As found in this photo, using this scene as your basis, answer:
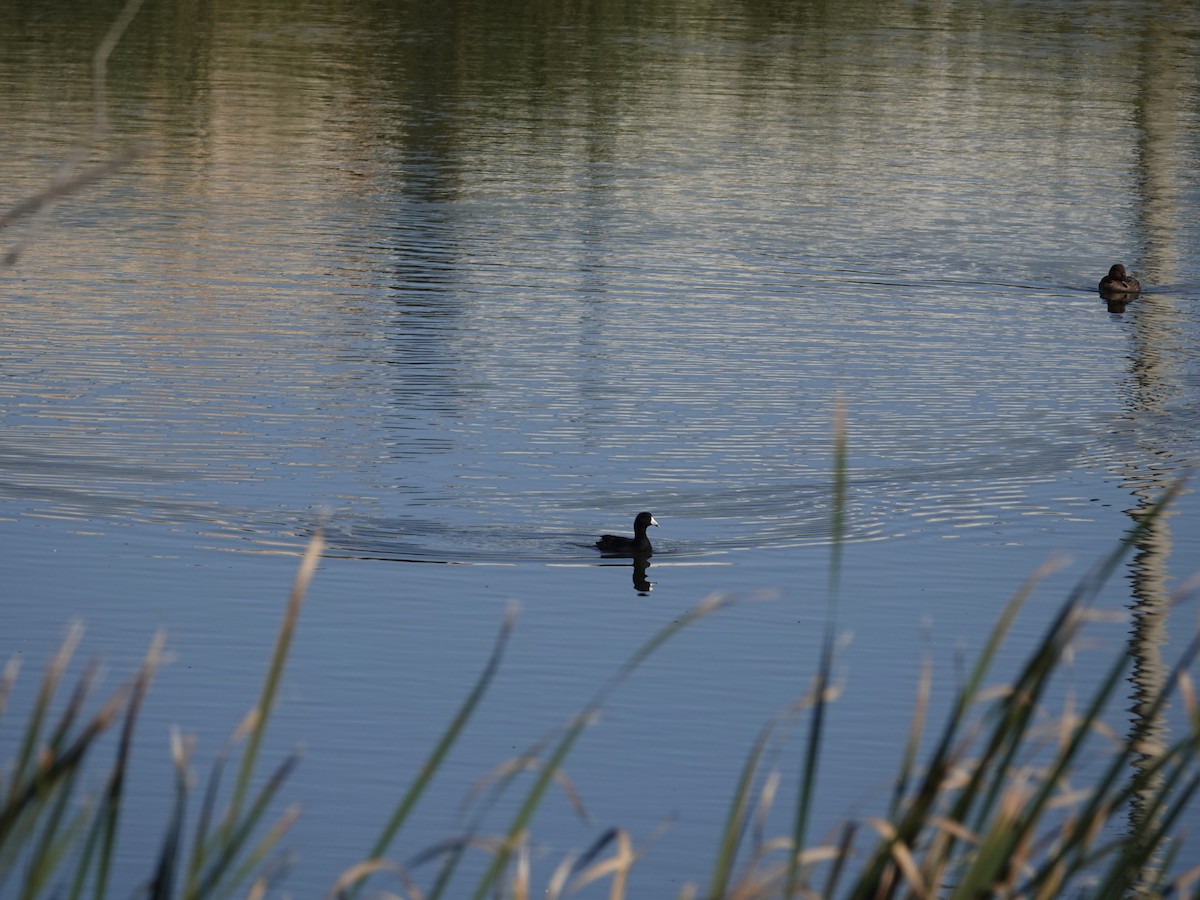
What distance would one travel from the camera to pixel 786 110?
39.8 metres

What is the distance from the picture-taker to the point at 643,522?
13.7 meters

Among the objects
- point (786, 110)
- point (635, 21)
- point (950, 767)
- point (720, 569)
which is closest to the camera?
point (950, 767)

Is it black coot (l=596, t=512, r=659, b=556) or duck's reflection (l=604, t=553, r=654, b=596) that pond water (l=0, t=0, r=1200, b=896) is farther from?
black coot (l=596, t=512, r=659, b=556)

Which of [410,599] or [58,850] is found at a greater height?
[58,850]

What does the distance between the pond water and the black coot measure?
1.18ft

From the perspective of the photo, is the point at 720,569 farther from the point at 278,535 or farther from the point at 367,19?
the point at 367,19

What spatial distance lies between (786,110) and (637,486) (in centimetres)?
2543

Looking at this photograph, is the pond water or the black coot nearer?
the pond water

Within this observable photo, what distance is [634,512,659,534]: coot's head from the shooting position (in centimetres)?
1362

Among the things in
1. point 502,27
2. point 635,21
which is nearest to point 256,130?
point 502,27

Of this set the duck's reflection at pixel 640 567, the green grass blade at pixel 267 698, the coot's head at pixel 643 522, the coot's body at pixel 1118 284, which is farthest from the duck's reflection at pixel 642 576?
the coot's body at pixel 1118 284

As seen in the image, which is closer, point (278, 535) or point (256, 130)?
point (278, 535)

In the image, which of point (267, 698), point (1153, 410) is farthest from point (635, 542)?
point (267, 698)

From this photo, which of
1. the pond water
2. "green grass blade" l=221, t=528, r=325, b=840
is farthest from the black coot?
"green grass blade" l=221, t=528, r=325, b=840
